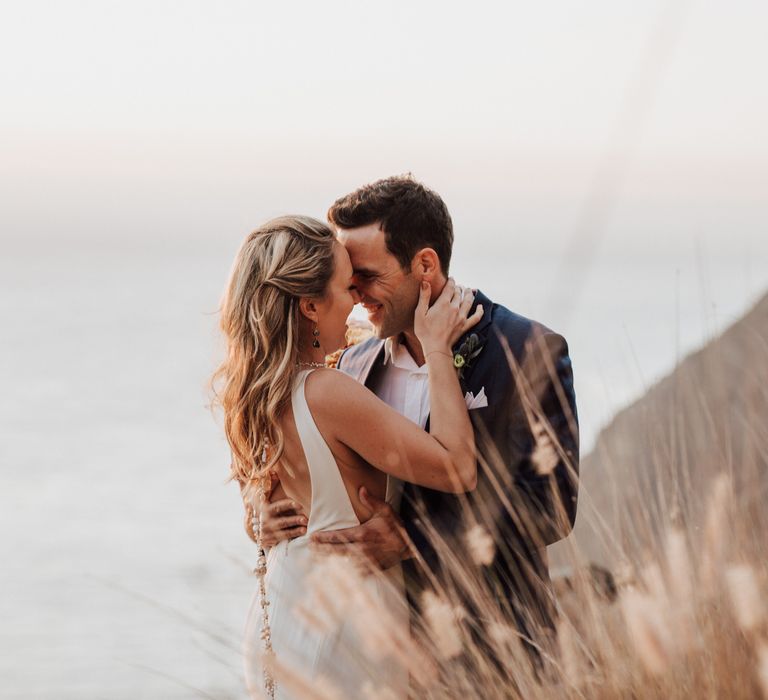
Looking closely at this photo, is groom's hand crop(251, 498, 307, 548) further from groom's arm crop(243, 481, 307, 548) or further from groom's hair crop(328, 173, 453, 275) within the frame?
groom's hair crop(328, 173, 453, 275)

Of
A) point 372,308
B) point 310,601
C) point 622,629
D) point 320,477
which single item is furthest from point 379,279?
point 622,629

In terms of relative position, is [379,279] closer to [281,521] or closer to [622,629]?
[281,521]

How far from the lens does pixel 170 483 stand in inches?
553

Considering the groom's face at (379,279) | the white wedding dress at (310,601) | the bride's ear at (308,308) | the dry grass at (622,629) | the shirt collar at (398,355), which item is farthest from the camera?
the shirt collar at (398,355)

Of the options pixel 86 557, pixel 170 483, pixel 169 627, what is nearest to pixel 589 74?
pixel 169 627

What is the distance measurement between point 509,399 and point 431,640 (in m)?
0.86

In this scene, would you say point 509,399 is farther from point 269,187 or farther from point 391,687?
point 269,187

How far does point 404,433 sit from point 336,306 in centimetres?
54

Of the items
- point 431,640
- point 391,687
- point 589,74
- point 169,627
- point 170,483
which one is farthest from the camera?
point 170,483

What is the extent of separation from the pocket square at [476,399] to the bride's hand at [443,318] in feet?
0.56

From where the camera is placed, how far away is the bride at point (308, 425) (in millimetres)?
3482

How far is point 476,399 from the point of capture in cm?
371

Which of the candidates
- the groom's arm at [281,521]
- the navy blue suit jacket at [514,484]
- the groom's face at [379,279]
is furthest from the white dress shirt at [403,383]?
the groom's arm at [281,521]

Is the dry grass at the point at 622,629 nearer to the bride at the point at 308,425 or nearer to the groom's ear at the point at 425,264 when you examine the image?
the bride at the point at 308,425
